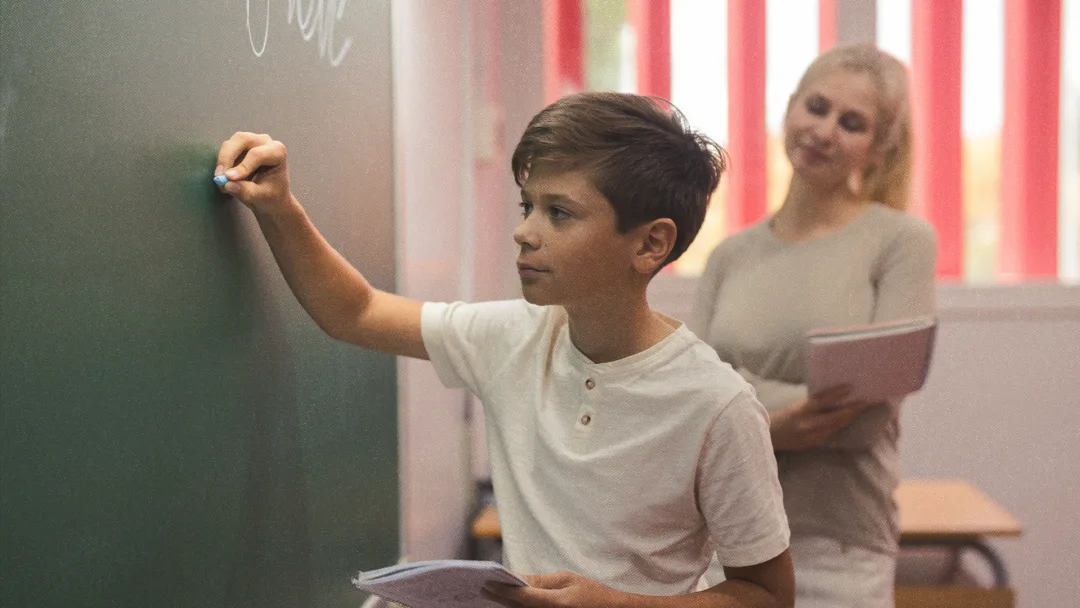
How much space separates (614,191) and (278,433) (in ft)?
1.61

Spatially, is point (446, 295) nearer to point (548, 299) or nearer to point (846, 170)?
point (846, 170)

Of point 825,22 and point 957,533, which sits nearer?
point 957,533

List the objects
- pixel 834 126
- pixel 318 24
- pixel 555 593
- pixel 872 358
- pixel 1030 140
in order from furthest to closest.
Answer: pixel 1030 140
pixel 834 126
pixel 872 358
pixel 318 24
pixel 555 593

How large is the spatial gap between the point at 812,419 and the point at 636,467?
59 cm

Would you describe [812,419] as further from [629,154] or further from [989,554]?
[989,554]

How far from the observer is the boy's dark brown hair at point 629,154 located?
1241mm

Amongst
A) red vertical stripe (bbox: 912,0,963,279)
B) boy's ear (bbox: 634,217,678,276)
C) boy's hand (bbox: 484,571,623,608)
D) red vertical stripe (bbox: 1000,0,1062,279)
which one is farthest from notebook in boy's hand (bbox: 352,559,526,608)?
red vertical stripe (bbox: 1000,0,1062,279)

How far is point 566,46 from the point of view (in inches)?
139

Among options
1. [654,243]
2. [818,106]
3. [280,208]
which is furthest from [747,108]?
[280,208]

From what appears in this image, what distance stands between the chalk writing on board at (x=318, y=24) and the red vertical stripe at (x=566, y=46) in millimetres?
2023

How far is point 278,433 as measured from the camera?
128 cm

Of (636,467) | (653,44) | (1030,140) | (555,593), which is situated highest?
(653,44)

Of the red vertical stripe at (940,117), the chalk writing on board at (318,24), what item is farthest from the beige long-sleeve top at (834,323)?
the red vertical stripe at (940,117)

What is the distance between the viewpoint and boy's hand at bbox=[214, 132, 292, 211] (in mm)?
1085
